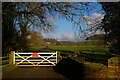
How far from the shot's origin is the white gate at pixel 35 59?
2239 centimetres

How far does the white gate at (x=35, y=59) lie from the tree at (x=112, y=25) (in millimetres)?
10531

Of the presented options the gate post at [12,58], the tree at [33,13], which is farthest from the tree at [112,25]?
the gate post at [12,58]

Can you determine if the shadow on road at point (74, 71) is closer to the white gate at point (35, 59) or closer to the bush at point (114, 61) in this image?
the bush at point (114, 61)

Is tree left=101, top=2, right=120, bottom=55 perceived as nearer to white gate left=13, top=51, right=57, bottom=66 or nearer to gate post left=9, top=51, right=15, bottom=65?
gate post left=9, top=51, right=15, bottom=65

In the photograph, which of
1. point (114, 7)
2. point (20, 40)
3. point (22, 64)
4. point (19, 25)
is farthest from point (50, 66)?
point (114, 7)

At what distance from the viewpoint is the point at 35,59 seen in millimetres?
22875

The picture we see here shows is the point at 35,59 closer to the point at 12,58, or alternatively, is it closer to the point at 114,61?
the point at 12,58

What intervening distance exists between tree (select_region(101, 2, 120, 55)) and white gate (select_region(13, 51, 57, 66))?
34.6 ft

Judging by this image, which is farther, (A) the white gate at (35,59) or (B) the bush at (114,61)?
(A) the white gate at (35,59)

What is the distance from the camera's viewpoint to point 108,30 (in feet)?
39.4

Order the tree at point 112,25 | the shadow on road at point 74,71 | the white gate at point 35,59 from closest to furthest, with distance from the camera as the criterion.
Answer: the tree at point 112,25 → the shadow on road at point 74,71 → the white gate at point 35,59

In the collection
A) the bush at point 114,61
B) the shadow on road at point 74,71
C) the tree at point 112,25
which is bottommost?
the shadow on road at point 74,71

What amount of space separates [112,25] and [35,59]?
11689mm

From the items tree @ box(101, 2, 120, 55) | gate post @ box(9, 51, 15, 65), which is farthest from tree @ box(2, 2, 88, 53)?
gate post @ box(9, 51, 15, 65)
